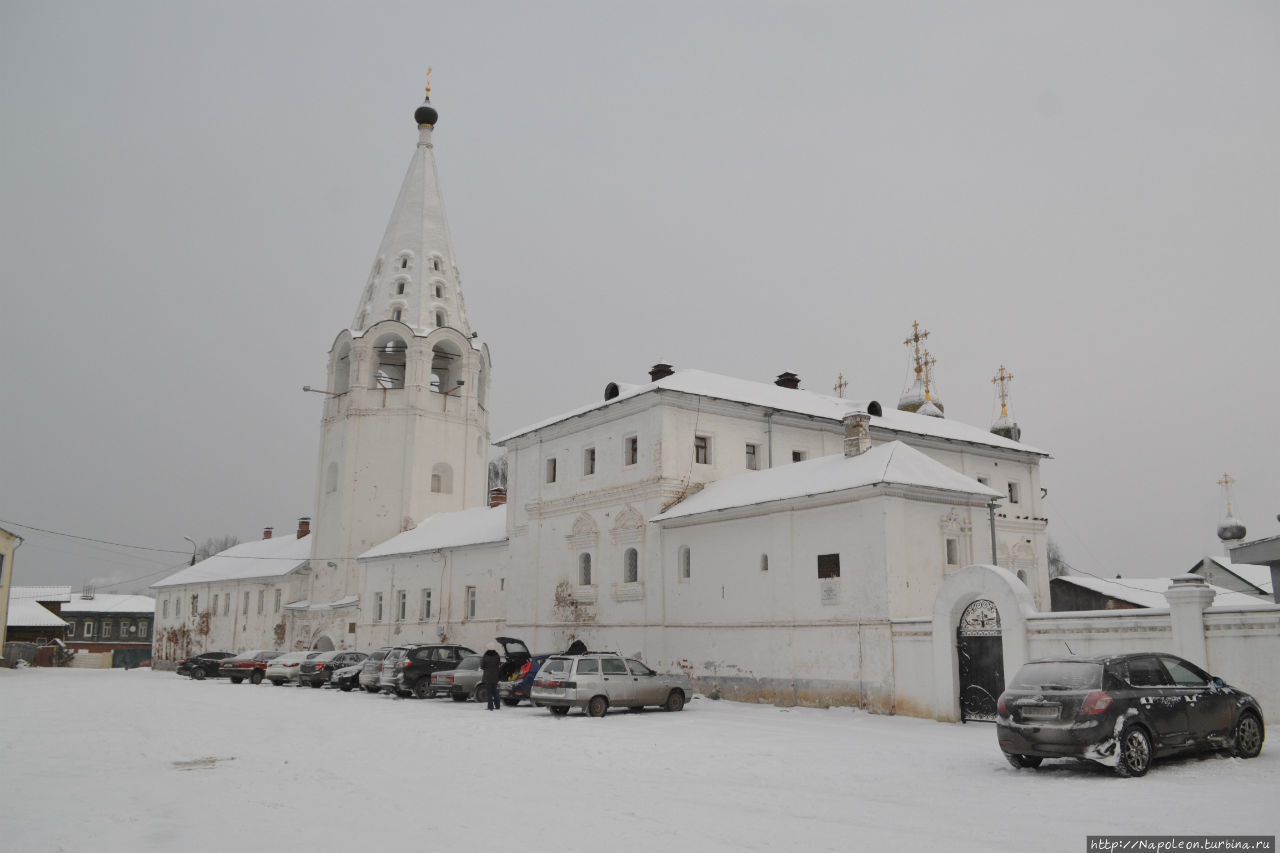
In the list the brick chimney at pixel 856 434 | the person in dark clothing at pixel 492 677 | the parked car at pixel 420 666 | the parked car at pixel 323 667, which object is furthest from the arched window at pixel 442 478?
the brick chimney at pixel 856 434

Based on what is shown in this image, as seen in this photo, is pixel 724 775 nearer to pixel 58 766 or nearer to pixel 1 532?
pixel 58 766

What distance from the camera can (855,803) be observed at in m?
9.51

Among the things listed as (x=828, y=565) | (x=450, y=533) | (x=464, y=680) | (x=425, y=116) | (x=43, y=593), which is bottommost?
(x=464, y=680)

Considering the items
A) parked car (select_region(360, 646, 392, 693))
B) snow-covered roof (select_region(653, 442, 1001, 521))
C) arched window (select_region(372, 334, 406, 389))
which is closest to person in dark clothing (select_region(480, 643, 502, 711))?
parked car (select_region(360, 646, 392, 693))

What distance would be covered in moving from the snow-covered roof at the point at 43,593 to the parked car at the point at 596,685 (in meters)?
68.0

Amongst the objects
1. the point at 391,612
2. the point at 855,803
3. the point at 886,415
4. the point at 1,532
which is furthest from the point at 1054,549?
the point at 855,803

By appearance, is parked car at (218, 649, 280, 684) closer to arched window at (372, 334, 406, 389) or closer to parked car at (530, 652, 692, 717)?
arched window at (372, 334, 406, 389)

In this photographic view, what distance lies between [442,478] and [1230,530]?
148ft

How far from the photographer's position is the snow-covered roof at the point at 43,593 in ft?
238

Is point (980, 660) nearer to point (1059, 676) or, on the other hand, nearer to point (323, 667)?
point (1059, 676)

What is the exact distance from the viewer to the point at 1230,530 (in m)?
55.2

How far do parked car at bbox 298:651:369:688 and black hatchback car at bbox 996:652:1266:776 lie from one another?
24929 mm

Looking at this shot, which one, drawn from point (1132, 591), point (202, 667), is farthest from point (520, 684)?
point (1132, 591)

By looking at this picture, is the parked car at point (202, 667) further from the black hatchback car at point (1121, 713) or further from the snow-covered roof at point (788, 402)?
the black hatchback car at point (1121, 713)
